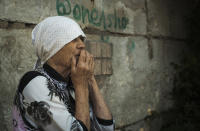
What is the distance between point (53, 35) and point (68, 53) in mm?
156

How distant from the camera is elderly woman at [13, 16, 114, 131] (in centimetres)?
135

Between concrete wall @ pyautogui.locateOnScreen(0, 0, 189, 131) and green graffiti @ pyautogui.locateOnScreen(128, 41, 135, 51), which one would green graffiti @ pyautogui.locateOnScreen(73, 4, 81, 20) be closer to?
concrete wall @ pyautogui.locateOnScreen(0, 0, 189, 131)

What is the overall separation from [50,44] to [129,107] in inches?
89.5

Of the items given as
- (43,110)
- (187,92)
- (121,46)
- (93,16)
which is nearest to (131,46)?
(121,46)

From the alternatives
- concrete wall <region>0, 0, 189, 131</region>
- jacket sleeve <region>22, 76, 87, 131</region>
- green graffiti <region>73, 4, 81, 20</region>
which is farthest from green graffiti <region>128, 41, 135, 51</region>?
jacket sleeve <region>22, 76, 87, 131</region>

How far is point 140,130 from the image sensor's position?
3.74 metres

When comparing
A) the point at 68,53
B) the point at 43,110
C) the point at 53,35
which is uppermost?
the point at 53,35

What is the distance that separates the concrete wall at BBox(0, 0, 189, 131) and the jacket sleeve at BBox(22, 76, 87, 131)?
27.5 inches

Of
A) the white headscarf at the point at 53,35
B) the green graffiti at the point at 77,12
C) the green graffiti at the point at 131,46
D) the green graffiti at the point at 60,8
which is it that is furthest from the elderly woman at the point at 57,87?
the green graffiti at the point at 131,46

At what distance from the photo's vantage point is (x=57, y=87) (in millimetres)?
1520

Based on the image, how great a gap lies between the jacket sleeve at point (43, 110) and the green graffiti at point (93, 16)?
1.28 m

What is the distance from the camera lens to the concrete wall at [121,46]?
2012 mm

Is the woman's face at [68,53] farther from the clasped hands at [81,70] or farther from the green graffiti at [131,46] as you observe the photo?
the green graffiti at [131,46]

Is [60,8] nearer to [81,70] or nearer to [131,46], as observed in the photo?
[81,70]
